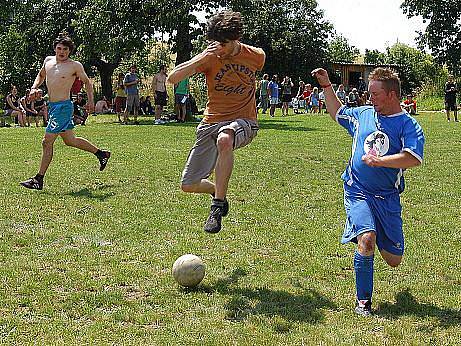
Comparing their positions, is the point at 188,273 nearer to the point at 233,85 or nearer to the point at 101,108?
the point at 233,85

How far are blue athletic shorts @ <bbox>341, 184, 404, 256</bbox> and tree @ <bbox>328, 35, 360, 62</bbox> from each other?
63304 mm

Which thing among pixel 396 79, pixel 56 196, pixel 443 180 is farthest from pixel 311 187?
pixel 396 79

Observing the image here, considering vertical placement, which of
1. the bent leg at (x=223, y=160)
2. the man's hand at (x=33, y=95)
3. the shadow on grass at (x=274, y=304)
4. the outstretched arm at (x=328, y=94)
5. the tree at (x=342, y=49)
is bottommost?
the shadow on grass at (x=274, y=304)

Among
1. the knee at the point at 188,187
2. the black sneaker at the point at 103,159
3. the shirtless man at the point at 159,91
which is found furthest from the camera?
the shirtless man at the point at 159,91

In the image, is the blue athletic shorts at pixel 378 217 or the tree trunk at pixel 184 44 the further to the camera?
the tree trunk at pixel 184 44

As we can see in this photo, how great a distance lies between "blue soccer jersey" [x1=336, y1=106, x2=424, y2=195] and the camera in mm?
4656

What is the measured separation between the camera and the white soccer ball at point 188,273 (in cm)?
529

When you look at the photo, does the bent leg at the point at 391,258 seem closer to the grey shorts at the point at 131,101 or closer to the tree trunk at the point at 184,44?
the grey shorts at the point at 131,101

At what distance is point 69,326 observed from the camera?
14.9ft

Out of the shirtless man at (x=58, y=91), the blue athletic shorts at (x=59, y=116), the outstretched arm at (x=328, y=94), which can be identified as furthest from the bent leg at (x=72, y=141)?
the outstretched arm at (x=328, y=94)

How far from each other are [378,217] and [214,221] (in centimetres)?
144

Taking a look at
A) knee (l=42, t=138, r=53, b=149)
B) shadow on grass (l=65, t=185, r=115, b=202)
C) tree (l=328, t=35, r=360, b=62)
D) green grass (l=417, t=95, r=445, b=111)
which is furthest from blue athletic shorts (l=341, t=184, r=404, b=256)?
tree (l=328, t=35, r=360, b=62)

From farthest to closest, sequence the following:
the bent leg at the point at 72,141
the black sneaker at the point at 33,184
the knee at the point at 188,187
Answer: the bent leg at the point at 72,141, the black sneaker at the point at 33,184, the knee at the point at 188,187

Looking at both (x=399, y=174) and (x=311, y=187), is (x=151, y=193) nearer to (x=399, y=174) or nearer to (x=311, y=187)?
(x=311, y=187)
